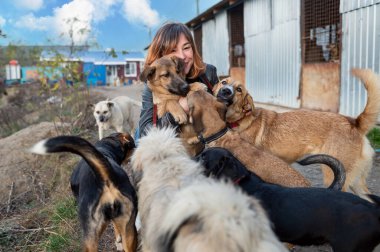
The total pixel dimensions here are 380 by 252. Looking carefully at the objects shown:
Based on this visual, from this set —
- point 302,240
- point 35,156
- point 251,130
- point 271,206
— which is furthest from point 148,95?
point 35,156

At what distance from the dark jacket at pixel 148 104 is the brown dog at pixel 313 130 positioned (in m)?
0.23

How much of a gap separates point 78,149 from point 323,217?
1.72 m

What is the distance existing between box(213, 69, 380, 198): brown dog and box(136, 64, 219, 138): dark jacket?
23cm

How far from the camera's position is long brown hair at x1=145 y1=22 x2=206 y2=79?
4.36 meters

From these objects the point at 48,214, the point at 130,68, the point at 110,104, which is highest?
the point at 130,68

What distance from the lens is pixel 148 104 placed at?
175 inches

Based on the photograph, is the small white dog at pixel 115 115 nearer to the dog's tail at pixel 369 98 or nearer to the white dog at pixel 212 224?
the dog's tail at pixel 369 98

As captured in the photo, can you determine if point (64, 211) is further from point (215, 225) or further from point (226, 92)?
point (215, 225)

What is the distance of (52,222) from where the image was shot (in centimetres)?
444

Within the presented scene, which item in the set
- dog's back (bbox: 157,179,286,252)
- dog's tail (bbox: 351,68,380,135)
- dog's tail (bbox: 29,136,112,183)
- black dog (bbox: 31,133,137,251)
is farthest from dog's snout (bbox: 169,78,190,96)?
dog's back (bbox: 157,179,286,252)

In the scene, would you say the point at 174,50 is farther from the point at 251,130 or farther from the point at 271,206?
the point at 271,206

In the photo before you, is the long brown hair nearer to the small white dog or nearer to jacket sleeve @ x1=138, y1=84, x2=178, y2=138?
jacket sleeve @ x1=138, y1=84, x2=178, y2=138

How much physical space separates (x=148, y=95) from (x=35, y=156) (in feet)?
13.3

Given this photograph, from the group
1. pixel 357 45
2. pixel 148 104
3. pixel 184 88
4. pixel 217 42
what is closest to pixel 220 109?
pixel 184 88
